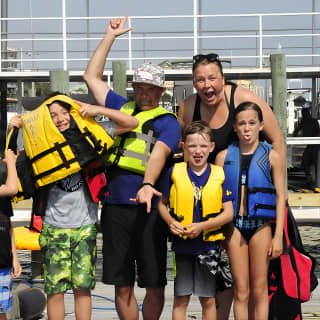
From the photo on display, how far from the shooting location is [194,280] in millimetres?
4680

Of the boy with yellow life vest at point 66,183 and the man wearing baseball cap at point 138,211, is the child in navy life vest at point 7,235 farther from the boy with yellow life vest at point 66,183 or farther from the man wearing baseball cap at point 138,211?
the man wearing baseball cap at point 138,211

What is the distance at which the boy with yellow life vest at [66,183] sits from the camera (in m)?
4.58

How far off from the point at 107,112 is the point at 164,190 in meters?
0.63

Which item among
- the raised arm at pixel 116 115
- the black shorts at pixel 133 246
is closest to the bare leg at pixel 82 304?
the black shorts at pixel 133 246

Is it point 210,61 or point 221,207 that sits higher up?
point 210,61

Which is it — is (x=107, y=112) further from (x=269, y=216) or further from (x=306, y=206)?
(x=306, y=206)

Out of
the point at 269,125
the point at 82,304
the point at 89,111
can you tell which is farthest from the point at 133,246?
the point at 269,125

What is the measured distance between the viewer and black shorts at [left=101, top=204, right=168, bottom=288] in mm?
4855

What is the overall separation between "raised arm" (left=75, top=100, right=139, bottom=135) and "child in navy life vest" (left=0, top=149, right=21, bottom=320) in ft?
1.83

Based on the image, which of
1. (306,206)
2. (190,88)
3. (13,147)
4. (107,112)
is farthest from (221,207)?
(190,88)

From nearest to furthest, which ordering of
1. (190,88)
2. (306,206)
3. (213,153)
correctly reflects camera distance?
(213,153)
(306,206)
(190,88)

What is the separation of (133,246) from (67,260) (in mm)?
476

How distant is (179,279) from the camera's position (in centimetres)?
469

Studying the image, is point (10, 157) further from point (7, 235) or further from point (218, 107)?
point (218, 107)
